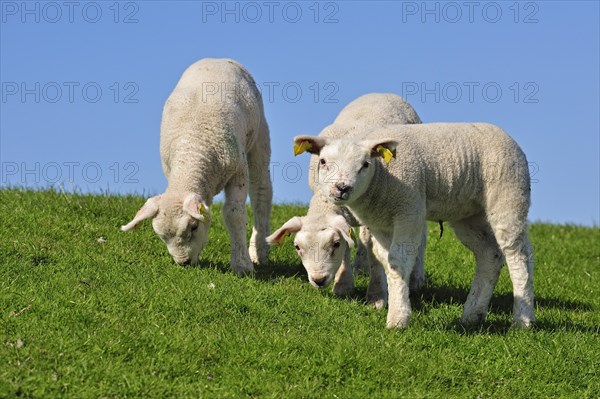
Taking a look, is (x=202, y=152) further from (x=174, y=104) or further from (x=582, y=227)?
(x=582, y=227)

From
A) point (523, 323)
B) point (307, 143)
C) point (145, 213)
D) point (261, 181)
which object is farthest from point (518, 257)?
point (261, 181)

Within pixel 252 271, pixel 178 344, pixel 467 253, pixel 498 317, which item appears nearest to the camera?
pixel 178 344

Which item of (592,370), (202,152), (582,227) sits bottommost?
(582,227)

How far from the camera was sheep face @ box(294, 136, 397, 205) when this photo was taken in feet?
29.4

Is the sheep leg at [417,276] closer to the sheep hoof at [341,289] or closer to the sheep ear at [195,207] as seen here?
the sheep hoof at [341,289]

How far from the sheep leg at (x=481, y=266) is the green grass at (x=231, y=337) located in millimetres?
218

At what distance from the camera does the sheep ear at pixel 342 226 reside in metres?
9.75

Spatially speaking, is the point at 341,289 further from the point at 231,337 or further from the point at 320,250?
the point at 231,337

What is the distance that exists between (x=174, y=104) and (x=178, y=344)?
14.6 feet

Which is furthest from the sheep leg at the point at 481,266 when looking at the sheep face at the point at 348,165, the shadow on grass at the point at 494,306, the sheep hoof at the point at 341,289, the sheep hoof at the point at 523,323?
the sheep face at the point at 348,165

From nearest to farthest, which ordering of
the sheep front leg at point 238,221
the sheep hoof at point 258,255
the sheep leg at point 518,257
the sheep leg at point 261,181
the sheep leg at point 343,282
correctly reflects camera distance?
the sheep leg at point 518,257 < the sheep leg at point 343,282 < the sheep front leg at point 238,221 < the sheep hoof at point 258,255 < the sheep leg at point 261,181

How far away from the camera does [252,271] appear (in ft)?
38.8

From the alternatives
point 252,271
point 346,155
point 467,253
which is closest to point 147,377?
point 346,155

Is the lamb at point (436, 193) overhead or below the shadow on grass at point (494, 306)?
overhead
